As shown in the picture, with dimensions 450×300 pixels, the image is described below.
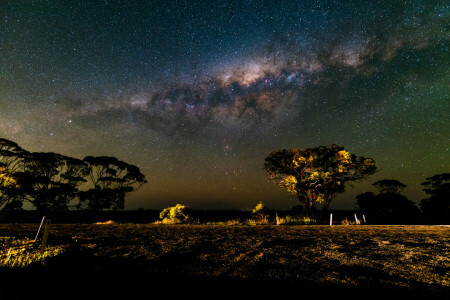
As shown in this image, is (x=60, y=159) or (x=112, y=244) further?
(x=60, y=159)

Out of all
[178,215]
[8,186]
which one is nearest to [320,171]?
[178,215]

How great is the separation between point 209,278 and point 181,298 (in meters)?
1.00

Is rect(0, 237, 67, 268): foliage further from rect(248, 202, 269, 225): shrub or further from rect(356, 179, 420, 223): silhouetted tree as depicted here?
rect(356, 179, 420, 223): silhouetted tree

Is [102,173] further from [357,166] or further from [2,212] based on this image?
[357,166]

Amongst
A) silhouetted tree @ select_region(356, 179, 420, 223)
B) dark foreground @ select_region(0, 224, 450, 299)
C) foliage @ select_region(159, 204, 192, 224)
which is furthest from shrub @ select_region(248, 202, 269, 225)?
silhouetted tree @ select_region(356, 179, 420, 223)

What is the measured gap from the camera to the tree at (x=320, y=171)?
69.9 ft

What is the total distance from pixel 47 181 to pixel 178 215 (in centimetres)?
1730

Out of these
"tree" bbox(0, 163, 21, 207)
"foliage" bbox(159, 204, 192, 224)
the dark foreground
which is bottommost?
the dark foreground

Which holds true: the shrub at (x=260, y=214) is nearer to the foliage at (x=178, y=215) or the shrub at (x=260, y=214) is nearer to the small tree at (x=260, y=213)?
the small tree at (x=260, y=213)

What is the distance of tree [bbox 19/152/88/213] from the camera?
939 inches

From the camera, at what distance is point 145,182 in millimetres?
35938

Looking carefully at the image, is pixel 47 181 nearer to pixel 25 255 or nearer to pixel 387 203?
pixel 25 255

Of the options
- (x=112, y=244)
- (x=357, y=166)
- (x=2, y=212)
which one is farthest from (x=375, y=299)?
(x=2, y=212)

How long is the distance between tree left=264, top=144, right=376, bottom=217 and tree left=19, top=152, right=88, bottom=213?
26.2 m
